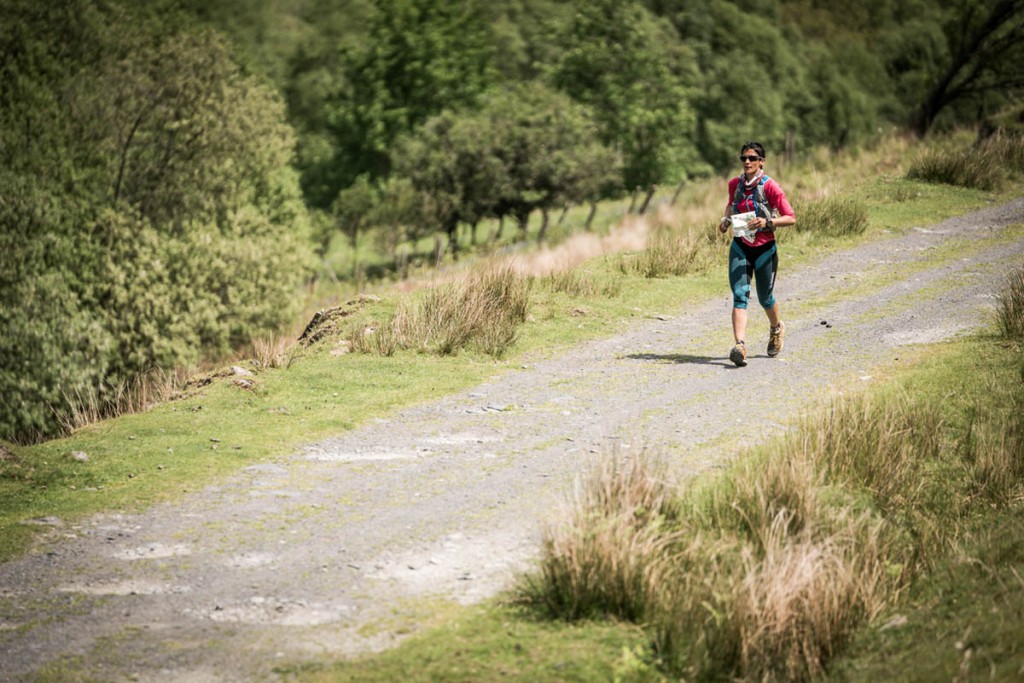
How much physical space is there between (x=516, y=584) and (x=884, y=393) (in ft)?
15.4

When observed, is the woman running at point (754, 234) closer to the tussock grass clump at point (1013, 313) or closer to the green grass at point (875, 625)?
the tussock grass clump at point (1013, 313)

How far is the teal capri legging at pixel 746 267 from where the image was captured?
1114 centimetres

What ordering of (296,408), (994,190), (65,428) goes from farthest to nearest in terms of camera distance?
(994,190) < (65,428) < (296,408)

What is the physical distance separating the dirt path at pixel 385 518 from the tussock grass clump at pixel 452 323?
0.88 metres

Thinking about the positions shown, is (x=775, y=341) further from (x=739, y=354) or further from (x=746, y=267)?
(x=746, y=267)

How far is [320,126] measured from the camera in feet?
230

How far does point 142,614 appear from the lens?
19.2 feet

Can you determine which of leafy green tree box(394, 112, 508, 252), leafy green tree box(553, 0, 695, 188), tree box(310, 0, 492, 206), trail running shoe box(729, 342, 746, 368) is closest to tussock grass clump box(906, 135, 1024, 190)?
trail running shoe box(729, 342, 746, 368)

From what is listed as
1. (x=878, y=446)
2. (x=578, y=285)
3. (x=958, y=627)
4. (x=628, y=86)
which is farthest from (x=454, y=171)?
(x=958, y=627)

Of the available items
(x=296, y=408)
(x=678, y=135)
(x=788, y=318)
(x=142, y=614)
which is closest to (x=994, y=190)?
(x=788, y=318)

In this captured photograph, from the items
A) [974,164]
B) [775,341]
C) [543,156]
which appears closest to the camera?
[775,341]

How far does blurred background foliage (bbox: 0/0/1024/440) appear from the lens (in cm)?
2614

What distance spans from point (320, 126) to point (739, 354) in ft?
206

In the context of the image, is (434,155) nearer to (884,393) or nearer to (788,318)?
(788,318)
